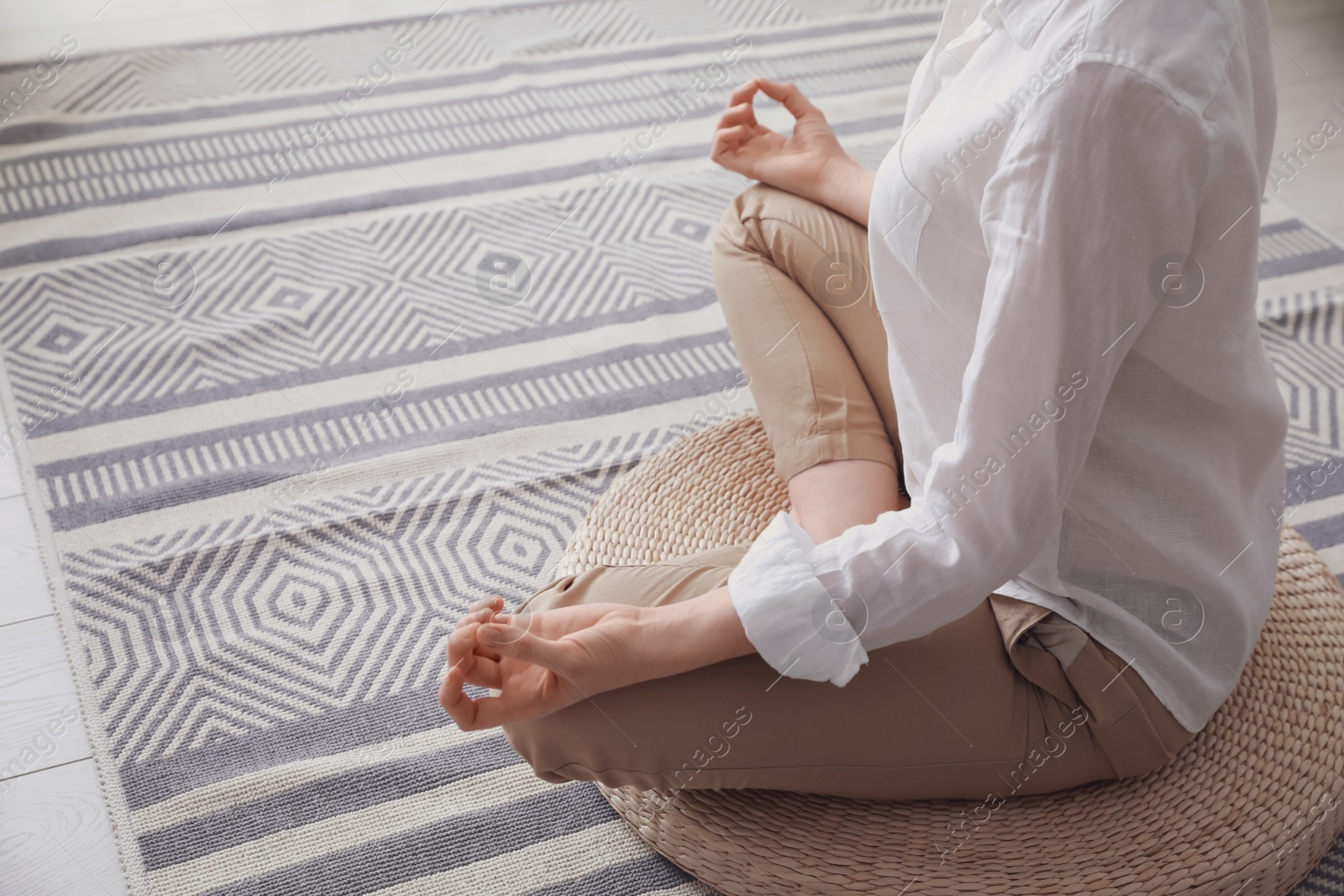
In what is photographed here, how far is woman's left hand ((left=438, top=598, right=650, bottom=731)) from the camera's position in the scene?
71 cm

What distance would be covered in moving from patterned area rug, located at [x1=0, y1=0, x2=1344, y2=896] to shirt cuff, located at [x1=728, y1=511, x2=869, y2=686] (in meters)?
0.32

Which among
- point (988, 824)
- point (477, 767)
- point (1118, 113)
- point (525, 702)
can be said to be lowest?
point (477, 767)

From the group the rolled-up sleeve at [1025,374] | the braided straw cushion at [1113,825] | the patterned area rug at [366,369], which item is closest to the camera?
the rolled-up sleeve at [1025,374]

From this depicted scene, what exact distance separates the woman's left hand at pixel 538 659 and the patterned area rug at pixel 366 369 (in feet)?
0.83

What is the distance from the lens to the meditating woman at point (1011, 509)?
0.54 metres

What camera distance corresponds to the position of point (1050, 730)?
2.46 ft

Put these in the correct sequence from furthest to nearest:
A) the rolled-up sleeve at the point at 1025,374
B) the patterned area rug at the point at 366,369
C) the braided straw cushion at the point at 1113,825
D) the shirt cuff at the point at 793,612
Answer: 1. the patterned area rug at the point at 366,369
2. the braided straw cushion at the point at 1113,825
3. the shirt cuff at the point at 793,612
4. the rolled-up sleeve at the point at 1025,374

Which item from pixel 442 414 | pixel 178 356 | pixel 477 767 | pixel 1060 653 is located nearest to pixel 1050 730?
pixel 1060 653

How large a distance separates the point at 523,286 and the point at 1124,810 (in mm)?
1001

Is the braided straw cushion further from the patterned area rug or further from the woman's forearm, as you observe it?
the woman's forearm

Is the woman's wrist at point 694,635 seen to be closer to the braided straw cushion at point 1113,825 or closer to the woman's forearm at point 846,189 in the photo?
the braided straw cushion at point 1113,825

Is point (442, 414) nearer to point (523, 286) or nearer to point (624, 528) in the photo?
point (523, 286)

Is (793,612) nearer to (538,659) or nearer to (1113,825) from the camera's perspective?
(538,659)

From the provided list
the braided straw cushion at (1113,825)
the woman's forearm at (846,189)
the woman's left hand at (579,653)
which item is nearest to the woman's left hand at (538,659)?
the woman's left hand at (579,653)
